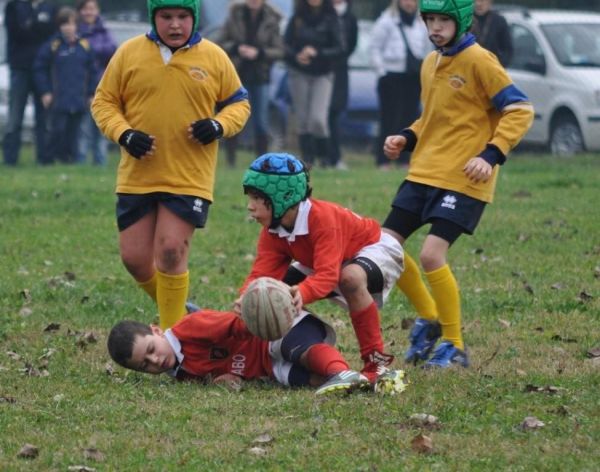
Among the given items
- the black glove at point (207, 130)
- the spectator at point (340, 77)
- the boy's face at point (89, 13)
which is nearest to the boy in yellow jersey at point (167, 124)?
the black glove at point (207, 130)

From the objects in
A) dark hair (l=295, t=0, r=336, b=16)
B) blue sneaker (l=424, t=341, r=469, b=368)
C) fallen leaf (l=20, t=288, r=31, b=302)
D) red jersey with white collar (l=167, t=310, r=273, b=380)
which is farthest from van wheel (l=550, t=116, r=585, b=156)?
red jersey with white collar (l=167, t=310, r=273, b=380)

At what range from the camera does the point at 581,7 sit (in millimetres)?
27391

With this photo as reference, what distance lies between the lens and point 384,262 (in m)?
7.46

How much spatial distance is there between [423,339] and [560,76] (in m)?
12.6

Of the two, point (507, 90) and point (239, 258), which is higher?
point (507, 90)

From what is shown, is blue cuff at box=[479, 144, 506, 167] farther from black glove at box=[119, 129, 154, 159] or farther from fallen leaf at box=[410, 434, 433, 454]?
fallen leaf at box=[410, 434, 433, 454]

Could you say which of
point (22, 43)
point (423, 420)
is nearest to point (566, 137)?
point (22, 43)

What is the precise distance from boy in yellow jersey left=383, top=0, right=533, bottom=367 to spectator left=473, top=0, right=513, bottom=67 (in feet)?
31.8

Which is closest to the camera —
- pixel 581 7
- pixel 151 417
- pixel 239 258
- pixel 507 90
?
pixel 151 417

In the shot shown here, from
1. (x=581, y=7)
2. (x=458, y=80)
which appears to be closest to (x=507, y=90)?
(x=458, y=80)

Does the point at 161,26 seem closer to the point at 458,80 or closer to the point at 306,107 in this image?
the point at 458,80

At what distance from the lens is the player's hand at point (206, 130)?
7766 mm

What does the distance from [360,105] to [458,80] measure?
1547 centimetres

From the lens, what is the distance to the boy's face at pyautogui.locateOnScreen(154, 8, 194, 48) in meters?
7.82
